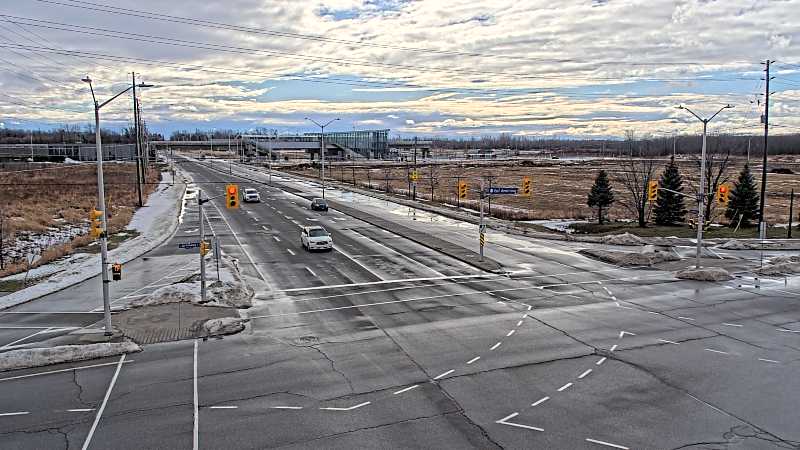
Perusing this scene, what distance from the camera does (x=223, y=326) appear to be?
21.6 metres

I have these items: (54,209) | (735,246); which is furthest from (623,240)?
(54,209)

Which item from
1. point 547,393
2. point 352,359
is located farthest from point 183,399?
point 547,393

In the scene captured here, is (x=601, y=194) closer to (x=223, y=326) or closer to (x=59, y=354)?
(x=223, y=326)

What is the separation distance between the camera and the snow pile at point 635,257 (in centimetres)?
3597

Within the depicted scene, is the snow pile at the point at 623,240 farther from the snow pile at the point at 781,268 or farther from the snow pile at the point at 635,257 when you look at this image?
the snow pile at the point at 781,268

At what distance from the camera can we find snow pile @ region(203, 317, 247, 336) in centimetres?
2122

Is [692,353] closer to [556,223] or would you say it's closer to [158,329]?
[158,329]

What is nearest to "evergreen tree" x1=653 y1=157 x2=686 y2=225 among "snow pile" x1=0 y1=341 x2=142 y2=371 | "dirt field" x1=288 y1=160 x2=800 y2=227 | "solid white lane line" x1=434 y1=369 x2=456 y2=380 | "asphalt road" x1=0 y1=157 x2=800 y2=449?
"dirt field" x1=288 y1=160 x2=800 y2=227

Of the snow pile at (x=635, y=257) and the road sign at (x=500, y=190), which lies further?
the road sign at (x=500, y=190)

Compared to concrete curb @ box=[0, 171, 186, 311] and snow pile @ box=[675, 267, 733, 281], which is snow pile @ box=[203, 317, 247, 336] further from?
snow pile @ box=[675, 267, 733, 281]

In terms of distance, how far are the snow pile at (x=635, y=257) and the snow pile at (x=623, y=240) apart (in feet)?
16.1

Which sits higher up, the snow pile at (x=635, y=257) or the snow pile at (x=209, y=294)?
the snow pile at (x=209, y=294)

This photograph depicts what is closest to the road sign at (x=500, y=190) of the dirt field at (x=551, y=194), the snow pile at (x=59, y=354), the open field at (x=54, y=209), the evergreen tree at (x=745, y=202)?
the dirt field at (x=551, y=194)

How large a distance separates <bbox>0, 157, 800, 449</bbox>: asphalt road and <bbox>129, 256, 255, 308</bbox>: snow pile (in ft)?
3.52
